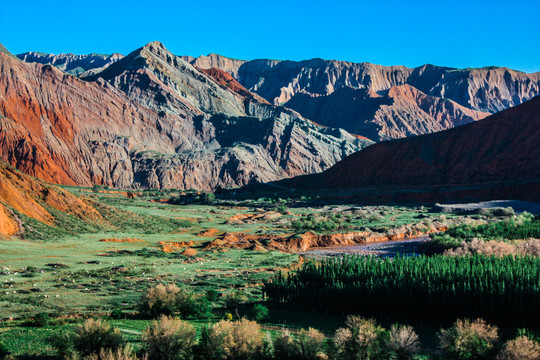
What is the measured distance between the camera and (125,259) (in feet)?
139

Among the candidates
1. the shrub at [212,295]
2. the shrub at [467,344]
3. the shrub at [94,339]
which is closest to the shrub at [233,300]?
the shrub at [212,295]

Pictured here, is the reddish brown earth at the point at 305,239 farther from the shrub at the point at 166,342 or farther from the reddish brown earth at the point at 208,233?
the shrub at the point at 166,342

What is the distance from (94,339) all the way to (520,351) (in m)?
13.7

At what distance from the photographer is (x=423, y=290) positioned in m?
26.8

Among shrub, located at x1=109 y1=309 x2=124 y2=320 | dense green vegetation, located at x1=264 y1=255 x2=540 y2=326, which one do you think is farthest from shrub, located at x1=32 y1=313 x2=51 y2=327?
dense green vegetation, located at x1=264 y1=255 x2=540 y2=326

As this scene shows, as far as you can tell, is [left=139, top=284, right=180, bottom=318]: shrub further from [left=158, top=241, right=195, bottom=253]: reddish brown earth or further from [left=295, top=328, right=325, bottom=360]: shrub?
[left=158, top=241, right=195, bottom=253]: reddish brown earth

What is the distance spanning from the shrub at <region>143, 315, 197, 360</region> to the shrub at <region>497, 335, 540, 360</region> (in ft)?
34.1

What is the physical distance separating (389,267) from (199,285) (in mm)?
12253

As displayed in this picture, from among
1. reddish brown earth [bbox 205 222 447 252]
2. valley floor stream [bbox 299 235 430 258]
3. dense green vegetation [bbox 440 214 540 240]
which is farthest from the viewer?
reddish brown earth [bbox 205 222 447 252]

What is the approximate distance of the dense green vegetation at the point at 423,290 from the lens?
24.9 meters

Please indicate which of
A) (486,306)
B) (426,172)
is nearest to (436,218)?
(426,172)

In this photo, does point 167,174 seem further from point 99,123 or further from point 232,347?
point 232,347

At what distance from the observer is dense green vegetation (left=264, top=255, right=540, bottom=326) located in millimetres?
24938

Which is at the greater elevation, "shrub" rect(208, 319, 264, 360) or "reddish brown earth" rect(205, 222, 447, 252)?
"reddish brown earth" rect(205, 222, 447, 252)
